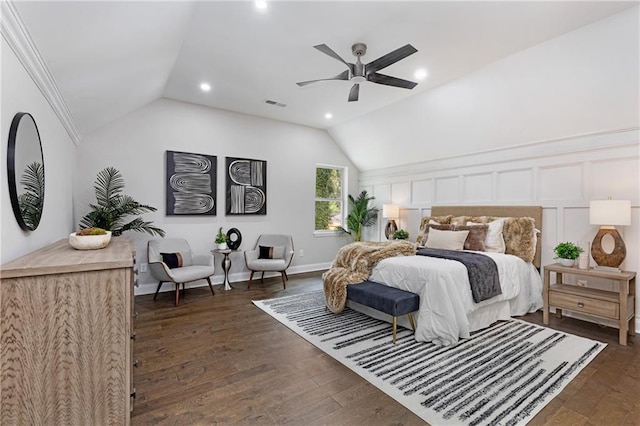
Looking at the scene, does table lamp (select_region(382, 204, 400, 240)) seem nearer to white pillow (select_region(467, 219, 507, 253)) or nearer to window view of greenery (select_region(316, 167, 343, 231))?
window view of greenery (select_region(316, 167, 343, 231))

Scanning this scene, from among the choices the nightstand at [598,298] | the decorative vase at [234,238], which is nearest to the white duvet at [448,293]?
the nightstand at [598,298]

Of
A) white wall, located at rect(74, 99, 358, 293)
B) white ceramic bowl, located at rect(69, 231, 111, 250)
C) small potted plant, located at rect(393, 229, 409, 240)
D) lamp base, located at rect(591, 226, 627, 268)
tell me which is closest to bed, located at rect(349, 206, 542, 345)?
lamp base, located at rect(591, 226, 627, 268)

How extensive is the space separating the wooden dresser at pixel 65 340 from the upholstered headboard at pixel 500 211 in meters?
4.76

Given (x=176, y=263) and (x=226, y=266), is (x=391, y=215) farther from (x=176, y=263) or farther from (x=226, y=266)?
(x=176, y=263)

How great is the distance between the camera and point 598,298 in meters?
3.18

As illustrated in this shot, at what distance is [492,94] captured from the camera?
4.09 m

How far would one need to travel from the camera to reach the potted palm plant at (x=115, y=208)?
4.09 m

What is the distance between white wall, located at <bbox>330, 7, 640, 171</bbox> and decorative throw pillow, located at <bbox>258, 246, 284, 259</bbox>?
2.95 metres

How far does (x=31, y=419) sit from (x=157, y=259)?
3.32 meters

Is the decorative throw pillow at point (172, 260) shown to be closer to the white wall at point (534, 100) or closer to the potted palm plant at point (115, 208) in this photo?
the potted palm plant at point (115, 208)

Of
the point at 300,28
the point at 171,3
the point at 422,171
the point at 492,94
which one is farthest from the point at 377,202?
the point at 171,3

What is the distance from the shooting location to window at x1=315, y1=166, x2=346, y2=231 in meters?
6.89

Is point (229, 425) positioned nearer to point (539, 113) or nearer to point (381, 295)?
point (381, 295)

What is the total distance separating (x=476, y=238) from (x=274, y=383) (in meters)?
3.27
